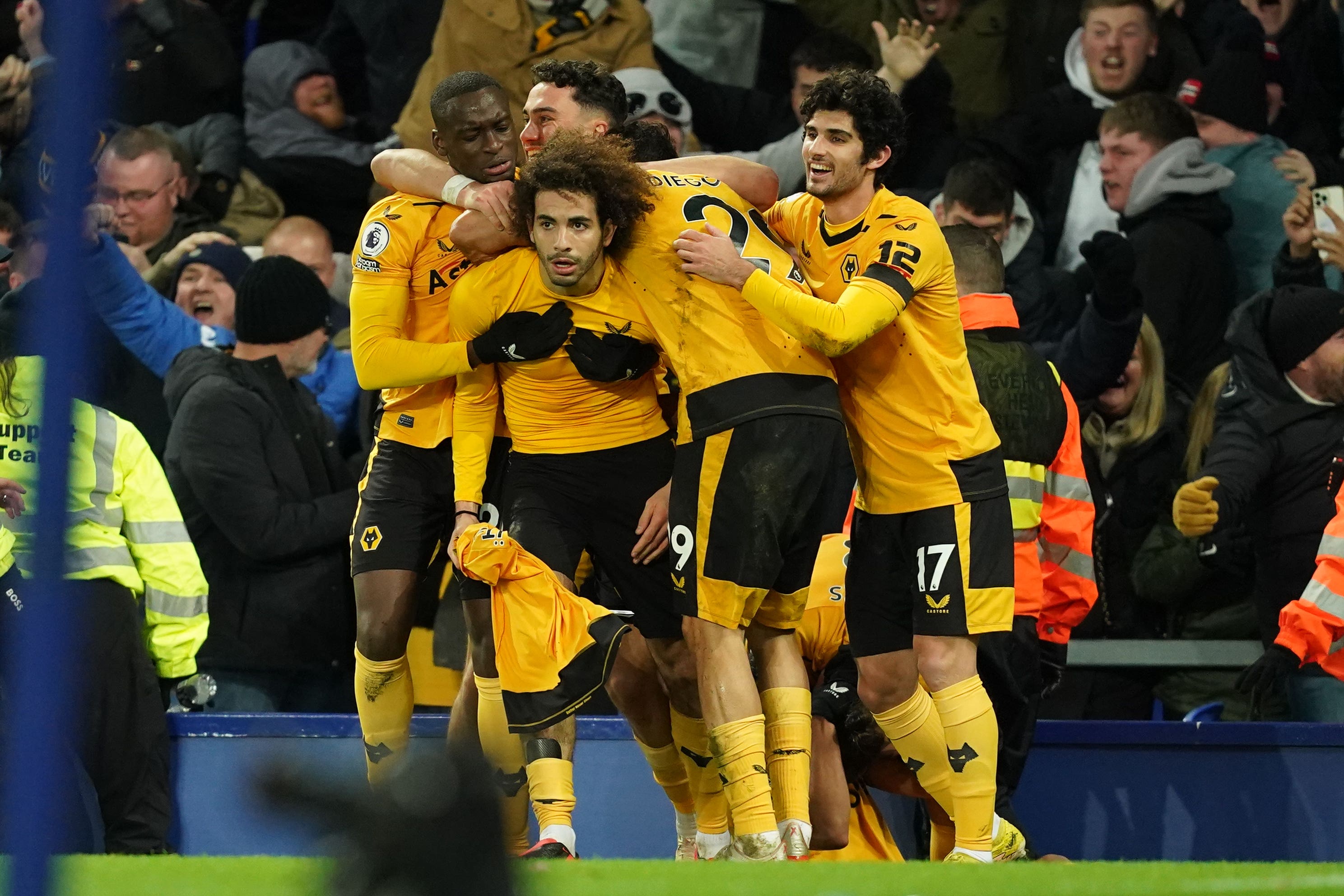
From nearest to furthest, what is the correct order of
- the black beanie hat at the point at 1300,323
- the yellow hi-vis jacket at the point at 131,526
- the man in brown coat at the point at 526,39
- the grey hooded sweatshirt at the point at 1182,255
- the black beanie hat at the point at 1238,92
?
the yellow hi-vis jacket at the point at 131,526 < the black beanie hat at the point at 1300,323 < the grey hooded sweatshirt at the point at 1182,255 < the black beanie hat at the point at 1238,92 < the man in brown coat at the point at 526,39

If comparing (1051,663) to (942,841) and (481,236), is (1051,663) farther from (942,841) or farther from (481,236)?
(481,236)

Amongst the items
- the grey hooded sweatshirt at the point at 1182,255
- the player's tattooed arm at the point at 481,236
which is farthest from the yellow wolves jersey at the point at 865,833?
the grey hooded sweatshirt at the point at 1182,255

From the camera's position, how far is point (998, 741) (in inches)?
246

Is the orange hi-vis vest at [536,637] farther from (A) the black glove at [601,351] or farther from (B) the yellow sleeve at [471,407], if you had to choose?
(A) the black glove at [601,351]

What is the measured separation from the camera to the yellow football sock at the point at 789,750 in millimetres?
5582

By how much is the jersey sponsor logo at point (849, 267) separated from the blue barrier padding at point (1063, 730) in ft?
6.59

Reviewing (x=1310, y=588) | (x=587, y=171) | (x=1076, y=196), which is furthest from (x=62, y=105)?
(x=1076, y=196)

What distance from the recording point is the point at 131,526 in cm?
702

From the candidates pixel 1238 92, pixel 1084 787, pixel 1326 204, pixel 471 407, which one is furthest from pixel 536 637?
pixel 1238 92

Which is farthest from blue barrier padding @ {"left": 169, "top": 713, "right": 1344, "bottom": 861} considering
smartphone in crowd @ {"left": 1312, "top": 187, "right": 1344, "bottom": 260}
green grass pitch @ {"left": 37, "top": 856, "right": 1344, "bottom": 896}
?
smartphone in crowd @ {"left": 1312, "top": 187, "right": 1344, "bottom": 260}

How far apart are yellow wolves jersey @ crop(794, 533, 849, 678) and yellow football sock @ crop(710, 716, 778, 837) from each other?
1204 mm

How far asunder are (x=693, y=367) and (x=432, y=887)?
3.52 meters

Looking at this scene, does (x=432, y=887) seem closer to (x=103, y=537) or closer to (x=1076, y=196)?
(x=103, y=537)

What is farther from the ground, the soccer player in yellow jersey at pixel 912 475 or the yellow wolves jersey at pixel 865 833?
the soccer player in yellow jersey at pixel 912 475
